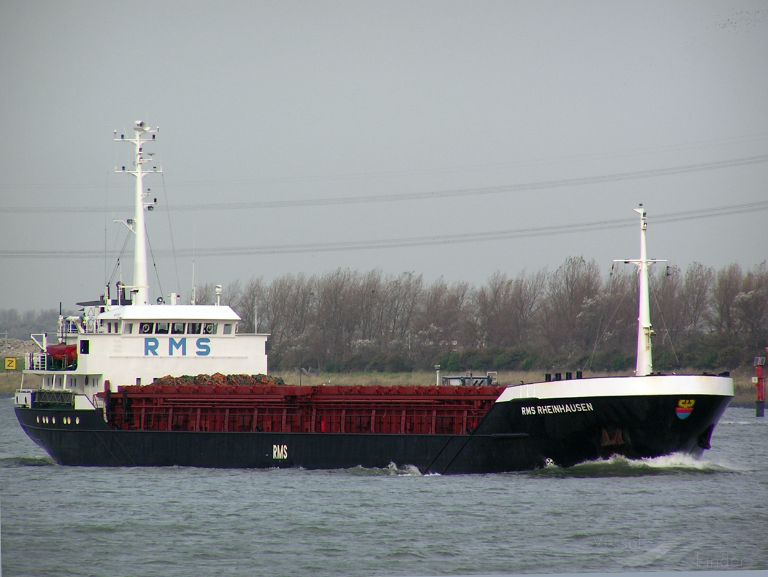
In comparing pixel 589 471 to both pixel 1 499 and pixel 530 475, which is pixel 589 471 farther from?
pixel 1 499

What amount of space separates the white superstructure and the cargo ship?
36 millimetres

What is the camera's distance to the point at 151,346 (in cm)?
3231

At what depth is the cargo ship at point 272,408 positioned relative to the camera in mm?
25406

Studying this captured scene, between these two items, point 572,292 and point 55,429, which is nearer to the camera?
point 55,429

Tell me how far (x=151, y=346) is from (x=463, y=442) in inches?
375

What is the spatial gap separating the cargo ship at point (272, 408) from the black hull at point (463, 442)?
0.10 ft

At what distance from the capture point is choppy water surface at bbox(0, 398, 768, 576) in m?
18.5

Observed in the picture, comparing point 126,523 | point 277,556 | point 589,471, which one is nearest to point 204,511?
point 126,523

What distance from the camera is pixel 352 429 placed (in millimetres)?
28656

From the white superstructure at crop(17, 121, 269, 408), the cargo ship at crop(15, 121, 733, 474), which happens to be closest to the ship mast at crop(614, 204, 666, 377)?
the cargo ship at crop(15, 121, 733, 474)

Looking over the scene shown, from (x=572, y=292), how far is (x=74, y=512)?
28144mm

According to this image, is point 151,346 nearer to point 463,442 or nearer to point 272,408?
point 272,408

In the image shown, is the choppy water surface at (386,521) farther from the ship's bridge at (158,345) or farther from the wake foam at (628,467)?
the ship's bridge at (158,345)

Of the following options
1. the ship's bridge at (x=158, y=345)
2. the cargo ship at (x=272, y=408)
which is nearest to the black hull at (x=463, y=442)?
the cargo ship at (x=272, y=408)
